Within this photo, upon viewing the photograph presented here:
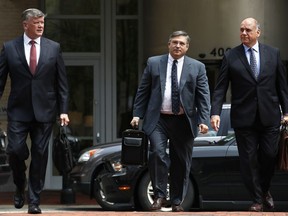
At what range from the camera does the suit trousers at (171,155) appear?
10.5m

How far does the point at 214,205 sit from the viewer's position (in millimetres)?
13789

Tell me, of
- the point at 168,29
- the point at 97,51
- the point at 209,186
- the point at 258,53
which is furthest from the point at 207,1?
the point at 258,53

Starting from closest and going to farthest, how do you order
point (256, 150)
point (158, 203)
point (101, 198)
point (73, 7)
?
point (158, 203) < point (256, 150) < point (101, 198) < point (73, 7)

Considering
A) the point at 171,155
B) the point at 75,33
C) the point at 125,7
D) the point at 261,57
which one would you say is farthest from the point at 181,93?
the point at 75,33

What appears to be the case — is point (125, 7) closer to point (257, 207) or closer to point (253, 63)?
point (253, 63)

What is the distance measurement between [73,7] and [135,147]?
11.0 m

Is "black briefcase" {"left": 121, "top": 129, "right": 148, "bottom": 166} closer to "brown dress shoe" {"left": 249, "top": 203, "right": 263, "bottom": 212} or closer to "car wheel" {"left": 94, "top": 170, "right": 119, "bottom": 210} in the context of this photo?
"brown dress shoe" {"left": 249, "top": 203, "right": 263, "bottom": 212}

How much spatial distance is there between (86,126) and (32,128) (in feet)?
37.0

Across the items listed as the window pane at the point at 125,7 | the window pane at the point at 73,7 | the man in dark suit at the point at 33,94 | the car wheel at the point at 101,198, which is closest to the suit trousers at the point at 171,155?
the man in dark suit at the point at 33,94

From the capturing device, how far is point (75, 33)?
21422mm

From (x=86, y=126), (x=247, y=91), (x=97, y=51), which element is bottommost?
(x=86, y=126)

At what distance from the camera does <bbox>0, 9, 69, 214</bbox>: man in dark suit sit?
10.1 metres

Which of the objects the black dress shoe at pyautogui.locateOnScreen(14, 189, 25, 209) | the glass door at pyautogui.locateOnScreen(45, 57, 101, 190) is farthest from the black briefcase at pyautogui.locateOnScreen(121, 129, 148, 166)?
the glass door at pyautogui.locateOnScreen(45, 57, 101, 190)

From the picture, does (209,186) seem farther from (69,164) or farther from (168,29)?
(168,29)
